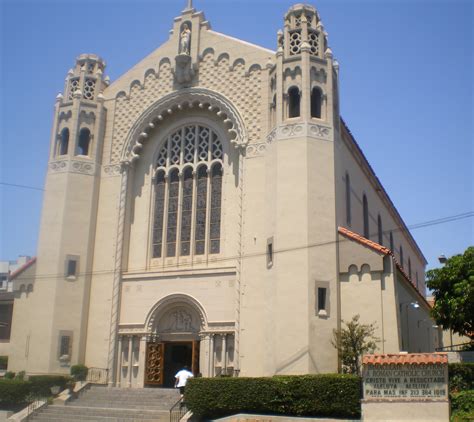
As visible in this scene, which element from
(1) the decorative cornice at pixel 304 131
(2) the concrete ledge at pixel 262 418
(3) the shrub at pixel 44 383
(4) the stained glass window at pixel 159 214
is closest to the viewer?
(2) the concrete ledge at pixel 262 418

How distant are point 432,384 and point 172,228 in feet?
48.0

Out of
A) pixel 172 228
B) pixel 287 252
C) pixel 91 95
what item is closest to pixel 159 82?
pixel 91 95

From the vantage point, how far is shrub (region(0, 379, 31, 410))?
2448 centimetres

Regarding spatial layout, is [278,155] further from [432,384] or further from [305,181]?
[432,384]

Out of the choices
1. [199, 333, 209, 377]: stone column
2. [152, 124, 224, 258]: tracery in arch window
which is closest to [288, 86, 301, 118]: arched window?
[152, 124, 224, 258]: tracery in arch window

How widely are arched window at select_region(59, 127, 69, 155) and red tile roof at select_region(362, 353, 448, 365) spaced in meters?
19.1

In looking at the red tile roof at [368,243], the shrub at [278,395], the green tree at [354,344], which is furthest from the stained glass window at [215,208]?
the shrub at [278,395]

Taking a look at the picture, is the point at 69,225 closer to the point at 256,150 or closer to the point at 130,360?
the point at 130,360

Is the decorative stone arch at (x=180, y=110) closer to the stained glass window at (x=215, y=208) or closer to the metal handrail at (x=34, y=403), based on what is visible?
the stained glass window at (x=215, y=208)

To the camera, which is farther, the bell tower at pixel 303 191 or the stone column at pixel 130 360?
the stone column at pixel 130 360

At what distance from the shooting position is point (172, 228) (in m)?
29.0

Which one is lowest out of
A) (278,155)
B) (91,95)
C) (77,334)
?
(77,334)

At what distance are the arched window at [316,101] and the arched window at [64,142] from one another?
12822 mm

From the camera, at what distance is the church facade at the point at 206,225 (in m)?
23.9
